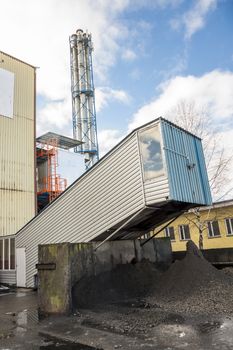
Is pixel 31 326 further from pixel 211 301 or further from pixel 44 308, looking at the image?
pixel 211 301

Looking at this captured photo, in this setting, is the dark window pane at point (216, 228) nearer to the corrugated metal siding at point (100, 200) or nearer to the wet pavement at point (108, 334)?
the corrugated metal siding at point (100, 200)

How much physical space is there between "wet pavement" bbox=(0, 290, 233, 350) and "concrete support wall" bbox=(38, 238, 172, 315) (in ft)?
2.25

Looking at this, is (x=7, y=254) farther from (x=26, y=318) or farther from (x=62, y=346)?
(x=62, y=346)

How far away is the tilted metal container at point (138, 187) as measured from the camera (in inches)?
341

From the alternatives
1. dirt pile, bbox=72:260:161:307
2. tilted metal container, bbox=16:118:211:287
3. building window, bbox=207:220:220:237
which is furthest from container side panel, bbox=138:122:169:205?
building window, bbox=207:220:220:237

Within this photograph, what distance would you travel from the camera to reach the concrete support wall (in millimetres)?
8555

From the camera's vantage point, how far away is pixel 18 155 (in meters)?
20.8

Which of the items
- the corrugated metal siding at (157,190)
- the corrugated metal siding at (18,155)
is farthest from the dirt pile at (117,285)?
the corrugated metal siding at (18,155)

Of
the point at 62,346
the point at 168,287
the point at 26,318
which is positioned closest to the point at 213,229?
the point at 168,287

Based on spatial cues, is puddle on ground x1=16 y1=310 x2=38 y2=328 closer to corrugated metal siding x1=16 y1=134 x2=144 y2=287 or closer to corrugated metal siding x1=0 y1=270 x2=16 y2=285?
corrugated metal siding x1=16 y1=134 x2=144 y2=287

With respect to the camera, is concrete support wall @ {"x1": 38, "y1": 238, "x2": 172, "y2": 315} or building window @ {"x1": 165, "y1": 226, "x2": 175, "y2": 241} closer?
concrete support wall @ {"x1": 38, "y1": 238, "x2": 172, "y2": 315}

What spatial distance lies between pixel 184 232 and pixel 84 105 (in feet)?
59.7

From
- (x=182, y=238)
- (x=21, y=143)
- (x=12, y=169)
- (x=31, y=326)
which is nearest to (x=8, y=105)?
(x=21, y=143)

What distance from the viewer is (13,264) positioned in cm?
1580
